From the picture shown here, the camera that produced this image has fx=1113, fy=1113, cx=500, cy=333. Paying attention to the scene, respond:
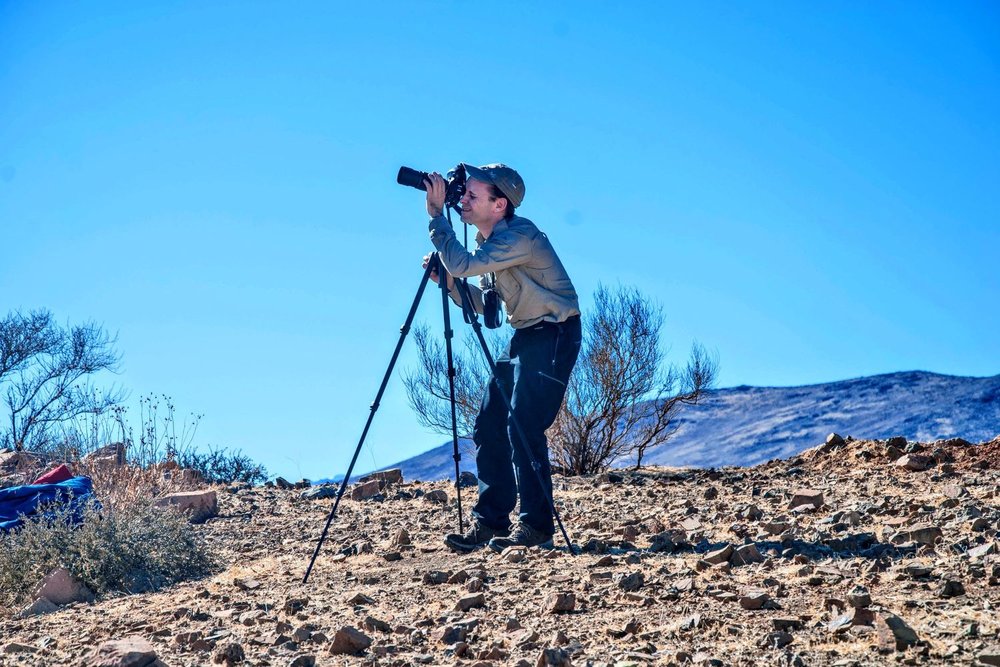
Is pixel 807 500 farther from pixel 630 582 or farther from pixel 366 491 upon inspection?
pixel 366 491

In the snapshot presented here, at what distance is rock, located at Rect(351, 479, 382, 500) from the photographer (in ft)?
30.6

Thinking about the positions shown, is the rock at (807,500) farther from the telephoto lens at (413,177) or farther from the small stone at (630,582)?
the telephoto lens at (413,177)

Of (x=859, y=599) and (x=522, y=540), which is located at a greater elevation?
(x=522, y=540)

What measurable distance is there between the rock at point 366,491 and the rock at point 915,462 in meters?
4.20

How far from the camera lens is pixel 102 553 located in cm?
647

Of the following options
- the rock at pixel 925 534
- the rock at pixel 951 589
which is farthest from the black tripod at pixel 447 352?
the rock at pixel 951 589

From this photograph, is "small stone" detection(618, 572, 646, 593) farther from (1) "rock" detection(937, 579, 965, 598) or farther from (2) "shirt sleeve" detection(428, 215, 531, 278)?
(2) "shirt sleeve" detection(428, 215, 531, 278)

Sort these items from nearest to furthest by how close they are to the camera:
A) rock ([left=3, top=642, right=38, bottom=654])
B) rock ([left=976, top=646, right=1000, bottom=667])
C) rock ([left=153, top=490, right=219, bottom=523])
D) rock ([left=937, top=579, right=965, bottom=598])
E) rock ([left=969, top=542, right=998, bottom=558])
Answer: rock ([left=976, top=646, right=1000, bottom=667]), rock ([left=937, top=579, right=965, bottom=598]), rock ([left=969, top=542, right=998, bottom=558]), rock ([left=3, top=642, right=38, bottom=654]), rock ([left=153, top=490, right=219, bottom=523])

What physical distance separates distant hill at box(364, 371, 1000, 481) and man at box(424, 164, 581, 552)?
23.7m

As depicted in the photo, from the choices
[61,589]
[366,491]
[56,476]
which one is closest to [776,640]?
[61,589]

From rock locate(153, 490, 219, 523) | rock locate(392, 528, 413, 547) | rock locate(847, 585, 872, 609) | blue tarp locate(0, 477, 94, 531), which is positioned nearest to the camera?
rock locate(847, 585, 872, 609)

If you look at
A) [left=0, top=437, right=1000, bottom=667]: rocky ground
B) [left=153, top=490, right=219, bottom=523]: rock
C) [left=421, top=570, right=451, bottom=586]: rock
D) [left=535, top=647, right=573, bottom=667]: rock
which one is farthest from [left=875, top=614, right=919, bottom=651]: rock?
[left=153, top=490, right=219, bottom=523]: rock

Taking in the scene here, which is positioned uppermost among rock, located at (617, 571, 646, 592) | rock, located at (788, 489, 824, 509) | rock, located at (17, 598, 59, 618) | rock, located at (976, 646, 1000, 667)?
rock, located at (788, 489, 824, 509)

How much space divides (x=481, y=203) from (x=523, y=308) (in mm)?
615
